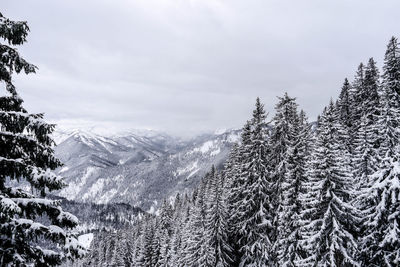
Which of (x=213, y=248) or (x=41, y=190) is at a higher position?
(x=41, y=190)

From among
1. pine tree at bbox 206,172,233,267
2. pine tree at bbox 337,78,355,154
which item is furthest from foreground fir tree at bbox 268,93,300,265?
pine tree at bbox 337,78,355,154

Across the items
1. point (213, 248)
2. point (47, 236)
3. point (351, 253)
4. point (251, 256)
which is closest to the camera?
point (47, 236)

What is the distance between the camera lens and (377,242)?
20875 millimetres

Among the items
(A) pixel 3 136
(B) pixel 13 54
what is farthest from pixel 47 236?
(B) pixel 13 54

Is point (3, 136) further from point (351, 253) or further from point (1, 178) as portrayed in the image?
point (351, 253)

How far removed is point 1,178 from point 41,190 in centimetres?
107

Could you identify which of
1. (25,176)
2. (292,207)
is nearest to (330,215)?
(292,207)

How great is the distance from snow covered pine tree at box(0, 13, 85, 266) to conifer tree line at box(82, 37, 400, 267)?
1845cm

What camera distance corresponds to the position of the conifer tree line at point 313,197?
20859 mm

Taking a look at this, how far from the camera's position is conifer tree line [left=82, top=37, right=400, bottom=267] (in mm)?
20859

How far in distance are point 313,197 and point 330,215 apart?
1839mm

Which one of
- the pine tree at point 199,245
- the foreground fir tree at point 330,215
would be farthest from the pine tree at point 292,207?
the pine tree at point 199,245

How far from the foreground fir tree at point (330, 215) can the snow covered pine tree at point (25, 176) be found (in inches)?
721

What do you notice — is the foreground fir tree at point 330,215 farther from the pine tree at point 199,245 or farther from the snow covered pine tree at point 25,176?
the snow covered pine tree at point 25,176
